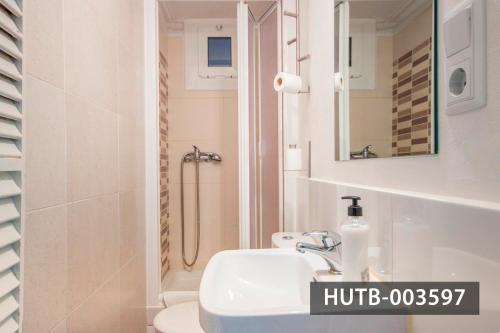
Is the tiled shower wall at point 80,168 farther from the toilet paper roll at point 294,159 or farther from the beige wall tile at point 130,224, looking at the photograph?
the toilet paper roll at point 294,159

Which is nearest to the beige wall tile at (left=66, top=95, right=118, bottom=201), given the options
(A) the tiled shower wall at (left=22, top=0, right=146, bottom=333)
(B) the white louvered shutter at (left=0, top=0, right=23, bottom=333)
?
(A) the tiled shower wall at (left=22, top=0, right=146, bottom=333)

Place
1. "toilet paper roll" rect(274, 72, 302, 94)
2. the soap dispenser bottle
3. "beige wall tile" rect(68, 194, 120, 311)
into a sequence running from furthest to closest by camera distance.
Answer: "toilet paper roll" rect(274, 72, 302, 94)
"beige wall tile" rect(68, 194, 120, 311)
the soap dispenser bottle

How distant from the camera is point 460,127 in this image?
521 mm

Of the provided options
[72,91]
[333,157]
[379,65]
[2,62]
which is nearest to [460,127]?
[379,65]

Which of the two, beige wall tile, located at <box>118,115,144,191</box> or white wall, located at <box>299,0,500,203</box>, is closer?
white wall, located at <box>299,0,500,203</box>

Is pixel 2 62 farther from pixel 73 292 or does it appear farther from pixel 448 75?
pixel 448 75

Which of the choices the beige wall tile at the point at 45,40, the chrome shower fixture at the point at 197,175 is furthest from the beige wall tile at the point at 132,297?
the beige wall tile at the point at 45,40

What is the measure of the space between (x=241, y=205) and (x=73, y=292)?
1.07 meters

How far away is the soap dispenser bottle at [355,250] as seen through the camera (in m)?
0.67

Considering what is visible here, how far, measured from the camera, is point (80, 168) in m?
0.97

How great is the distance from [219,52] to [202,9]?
1.20ft

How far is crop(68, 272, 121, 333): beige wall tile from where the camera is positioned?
93 centimetres

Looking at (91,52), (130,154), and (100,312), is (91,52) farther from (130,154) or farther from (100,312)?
(100,312)

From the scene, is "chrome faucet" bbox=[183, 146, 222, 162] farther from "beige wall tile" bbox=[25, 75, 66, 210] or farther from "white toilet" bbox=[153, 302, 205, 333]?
"beige wall tile" bbox=[25, 75, 66, 210]
